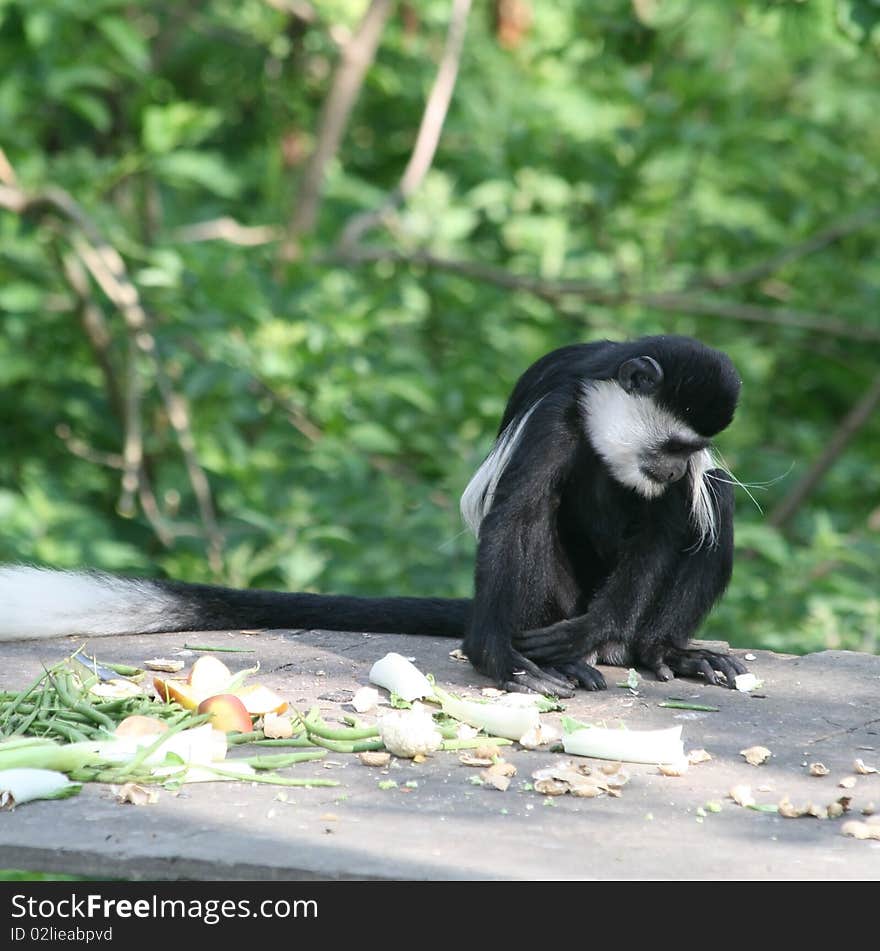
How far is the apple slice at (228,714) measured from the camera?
6.50ft

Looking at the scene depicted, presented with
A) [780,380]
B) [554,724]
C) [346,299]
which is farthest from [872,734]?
[780,380]

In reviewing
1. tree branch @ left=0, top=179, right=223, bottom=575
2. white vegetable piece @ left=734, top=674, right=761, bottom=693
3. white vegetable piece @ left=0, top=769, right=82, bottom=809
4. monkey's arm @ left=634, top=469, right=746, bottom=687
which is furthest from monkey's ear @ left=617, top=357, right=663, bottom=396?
tree branch @ left=0, top=179, right=223, bottom=575

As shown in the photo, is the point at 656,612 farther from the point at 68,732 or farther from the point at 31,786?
the point at 31,786

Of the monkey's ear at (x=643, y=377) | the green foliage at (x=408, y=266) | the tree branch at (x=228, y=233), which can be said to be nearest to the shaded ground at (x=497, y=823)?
the monkey's ear at (x=643, y=377)

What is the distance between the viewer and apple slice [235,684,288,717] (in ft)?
6.73

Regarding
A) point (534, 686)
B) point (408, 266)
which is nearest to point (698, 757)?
point (534, 686)

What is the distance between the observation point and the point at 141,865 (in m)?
1.50

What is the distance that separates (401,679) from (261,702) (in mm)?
283

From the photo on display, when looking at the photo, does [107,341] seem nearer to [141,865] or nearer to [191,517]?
[191,517]

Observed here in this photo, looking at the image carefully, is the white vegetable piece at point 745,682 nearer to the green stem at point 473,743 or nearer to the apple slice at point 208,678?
the green stem at point 473,743

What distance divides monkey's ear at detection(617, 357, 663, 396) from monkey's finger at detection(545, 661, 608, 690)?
0.51 meters

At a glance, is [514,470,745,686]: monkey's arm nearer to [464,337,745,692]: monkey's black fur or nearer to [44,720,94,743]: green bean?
[464,337,745,692]: monkey's black fur

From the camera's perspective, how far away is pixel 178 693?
2.09 meters

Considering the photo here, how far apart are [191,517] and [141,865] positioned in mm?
3082
